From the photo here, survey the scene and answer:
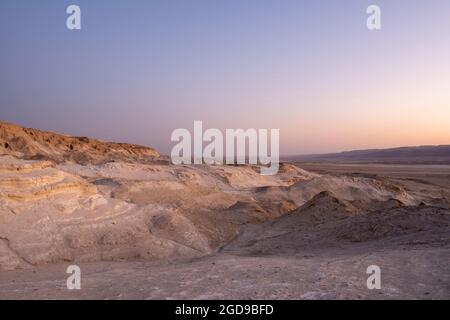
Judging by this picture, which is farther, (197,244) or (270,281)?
(197,244)

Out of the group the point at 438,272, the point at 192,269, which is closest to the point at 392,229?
the point at 438,272

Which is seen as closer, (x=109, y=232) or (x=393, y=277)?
(x=393, y=277)

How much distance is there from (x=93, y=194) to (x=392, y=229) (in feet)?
27.1

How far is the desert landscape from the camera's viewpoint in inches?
235

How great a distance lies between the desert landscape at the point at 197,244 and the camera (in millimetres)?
5969

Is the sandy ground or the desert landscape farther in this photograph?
the desert landscape

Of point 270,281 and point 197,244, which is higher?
point 270,281

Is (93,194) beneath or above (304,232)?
above

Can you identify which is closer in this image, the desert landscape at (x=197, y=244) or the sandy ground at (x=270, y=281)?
the sandy ground at (x=270, y=281)

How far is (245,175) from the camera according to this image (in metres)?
31.3

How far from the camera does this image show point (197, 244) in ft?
40.2
